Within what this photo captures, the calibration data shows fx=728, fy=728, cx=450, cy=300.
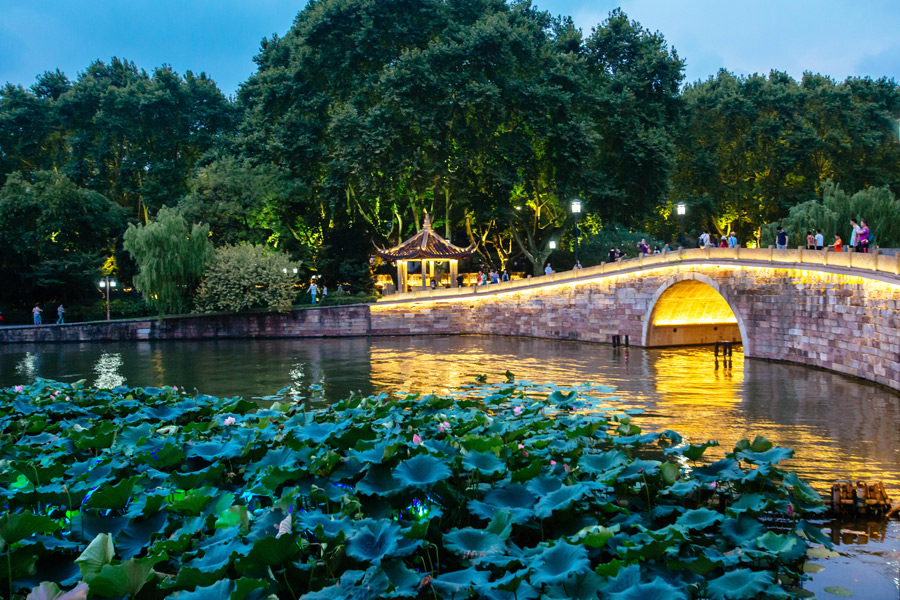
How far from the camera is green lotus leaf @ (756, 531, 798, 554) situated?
4.20 m

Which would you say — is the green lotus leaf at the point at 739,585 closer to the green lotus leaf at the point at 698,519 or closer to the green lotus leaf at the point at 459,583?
the green lotus leaf at the point at 698,519

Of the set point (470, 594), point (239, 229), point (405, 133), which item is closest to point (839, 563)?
point (470, 594)

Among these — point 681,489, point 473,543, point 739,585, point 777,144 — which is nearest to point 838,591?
point 681,489

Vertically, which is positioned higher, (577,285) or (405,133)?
(405,133)

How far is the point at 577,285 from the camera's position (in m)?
30.0

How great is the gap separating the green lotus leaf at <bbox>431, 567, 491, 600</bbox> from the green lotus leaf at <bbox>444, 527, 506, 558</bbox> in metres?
0.24

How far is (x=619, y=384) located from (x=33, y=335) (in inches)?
1177

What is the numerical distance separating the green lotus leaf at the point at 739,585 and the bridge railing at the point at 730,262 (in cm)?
1520

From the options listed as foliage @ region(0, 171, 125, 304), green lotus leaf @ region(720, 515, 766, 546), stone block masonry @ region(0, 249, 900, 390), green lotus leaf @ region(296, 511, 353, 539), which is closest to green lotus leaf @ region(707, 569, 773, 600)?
green lotus leaf @ region(720, 515, 766, 546)

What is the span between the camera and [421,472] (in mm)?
→ 4488

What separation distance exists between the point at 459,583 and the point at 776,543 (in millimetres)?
2069

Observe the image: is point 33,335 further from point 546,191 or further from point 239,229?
point 546,191

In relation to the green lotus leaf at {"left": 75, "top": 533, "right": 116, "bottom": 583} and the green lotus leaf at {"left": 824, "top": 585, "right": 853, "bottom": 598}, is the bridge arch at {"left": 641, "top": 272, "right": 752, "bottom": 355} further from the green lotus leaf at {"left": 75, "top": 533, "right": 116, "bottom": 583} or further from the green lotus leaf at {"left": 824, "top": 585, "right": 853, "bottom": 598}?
the green lotus leaf at {"left": 75, "top": 533, "right": 116, "bottom": 583}

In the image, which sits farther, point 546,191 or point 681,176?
point 681,176
